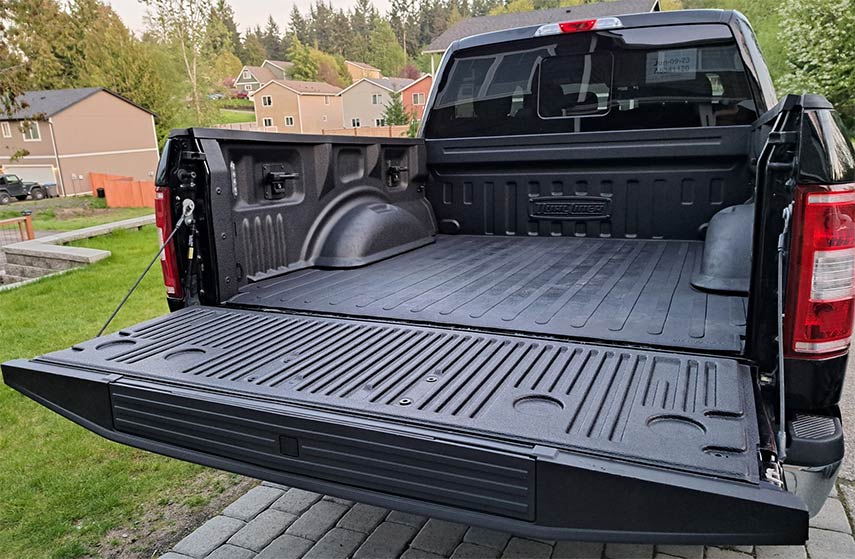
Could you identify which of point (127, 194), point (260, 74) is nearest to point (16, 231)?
point (127, 194)

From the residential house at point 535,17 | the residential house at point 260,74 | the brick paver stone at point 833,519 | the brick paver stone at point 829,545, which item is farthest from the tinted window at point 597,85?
the residential house at point 260,74

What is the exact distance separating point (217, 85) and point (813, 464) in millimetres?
43063

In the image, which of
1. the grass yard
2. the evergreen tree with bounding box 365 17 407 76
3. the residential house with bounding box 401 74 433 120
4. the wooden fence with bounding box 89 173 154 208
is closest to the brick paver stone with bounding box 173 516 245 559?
the grass yard

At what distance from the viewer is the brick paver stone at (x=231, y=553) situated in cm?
266

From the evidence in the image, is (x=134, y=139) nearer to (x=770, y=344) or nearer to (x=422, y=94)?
(x=422, y=94)

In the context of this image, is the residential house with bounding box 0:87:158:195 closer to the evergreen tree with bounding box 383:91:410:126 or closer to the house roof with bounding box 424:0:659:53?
the evergreen tree with bounding box 383:91:410:126

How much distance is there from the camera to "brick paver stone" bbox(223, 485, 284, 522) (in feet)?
9.80

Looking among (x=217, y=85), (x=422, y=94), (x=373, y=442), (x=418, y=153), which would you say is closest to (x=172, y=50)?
(x=217, y=85)

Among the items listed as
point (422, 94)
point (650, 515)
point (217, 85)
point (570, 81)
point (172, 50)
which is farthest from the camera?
point (422, 94)

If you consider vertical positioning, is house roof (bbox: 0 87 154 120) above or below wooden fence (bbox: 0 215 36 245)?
above

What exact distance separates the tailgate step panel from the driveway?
2.71 feet

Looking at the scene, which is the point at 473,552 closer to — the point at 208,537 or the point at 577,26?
the point at 208,537

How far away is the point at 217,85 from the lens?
40312 millimetres

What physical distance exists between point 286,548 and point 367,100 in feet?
210
